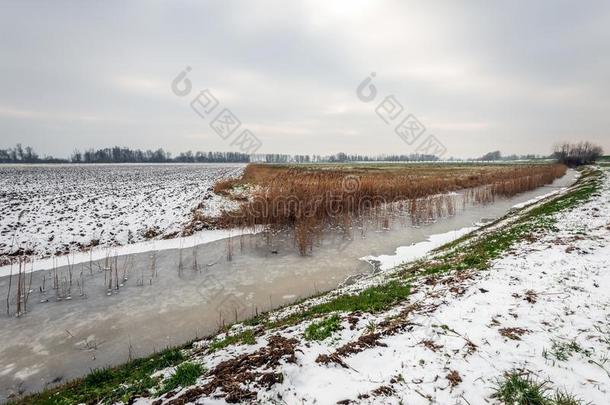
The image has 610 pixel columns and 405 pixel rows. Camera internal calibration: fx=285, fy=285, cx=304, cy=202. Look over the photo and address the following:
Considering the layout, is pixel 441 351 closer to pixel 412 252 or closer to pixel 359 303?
pixel 359 303

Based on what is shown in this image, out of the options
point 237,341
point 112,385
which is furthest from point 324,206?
point 112,385

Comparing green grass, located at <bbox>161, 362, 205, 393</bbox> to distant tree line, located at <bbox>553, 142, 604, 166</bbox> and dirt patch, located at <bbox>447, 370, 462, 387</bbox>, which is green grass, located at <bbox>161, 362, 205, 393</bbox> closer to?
dirt patch, located at <bbox>447, 370, 462, 387</bbox>

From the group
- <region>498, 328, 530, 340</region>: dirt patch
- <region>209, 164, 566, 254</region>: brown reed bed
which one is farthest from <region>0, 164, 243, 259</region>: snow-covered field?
<region>498, 328, 530, 340</region>: dirt patch

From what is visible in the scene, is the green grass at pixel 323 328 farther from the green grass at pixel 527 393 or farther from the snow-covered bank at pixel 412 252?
the snow-covered bank at pixel 412 252

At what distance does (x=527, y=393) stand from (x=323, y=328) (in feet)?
8.42

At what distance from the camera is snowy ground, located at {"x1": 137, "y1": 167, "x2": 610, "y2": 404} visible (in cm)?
310

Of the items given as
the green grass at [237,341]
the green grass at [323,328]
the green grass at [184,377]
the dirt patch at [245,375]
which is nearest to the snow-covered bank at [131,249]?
the green grass at [237,341]

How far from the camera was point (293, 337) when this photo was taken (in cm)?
441

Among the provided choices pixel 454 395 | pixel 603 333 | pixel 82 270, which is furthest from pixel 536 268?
pixel 82 270

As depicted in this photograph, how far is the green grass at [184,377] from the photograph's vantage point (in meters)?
3.59

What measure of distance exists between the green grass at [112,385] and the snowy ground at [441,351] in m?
0.36

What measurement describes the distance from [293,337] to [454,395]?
226 centimetres

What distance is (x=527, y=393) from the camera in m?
2.86

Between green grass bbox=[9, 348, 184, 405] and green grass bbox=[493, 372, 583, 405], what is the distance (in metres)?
4.13
